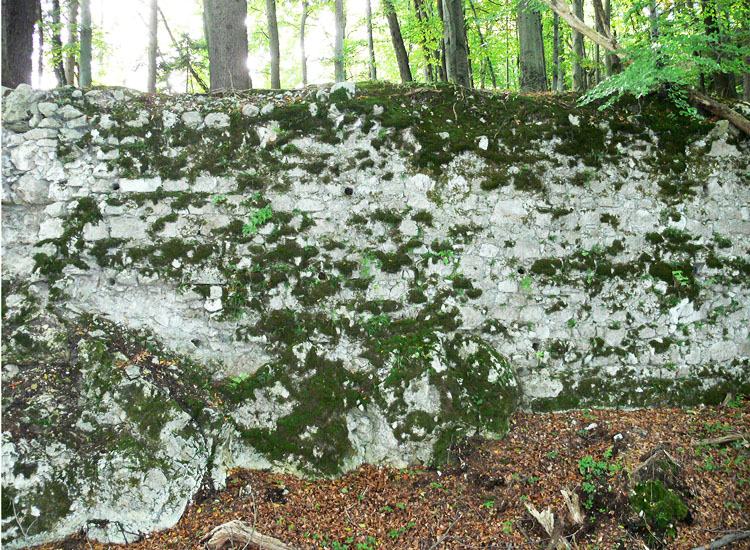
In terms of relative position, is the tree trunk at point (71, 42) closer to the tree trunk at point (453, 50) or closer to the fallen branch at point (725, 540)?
the tree trunk at point (453, 50)

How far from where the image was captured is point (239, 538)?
3.10 meters

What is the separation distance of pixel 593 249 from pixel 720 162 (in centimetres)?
170

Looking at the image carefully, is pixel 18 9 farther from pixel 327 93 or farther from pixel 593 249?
pixel 593 249

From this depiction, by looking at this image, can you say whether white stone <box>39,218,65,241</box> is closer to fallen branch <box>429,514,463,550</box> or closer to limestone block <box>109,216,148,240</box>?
limestone block <box>109,216,148,240</box>

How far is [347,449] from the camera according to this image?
12.6 ft

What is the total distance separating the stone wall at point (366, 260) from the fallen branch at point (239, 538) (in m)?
0.63

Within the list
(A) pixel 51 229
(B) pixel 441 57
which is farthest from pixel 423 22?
(A) pixel 51 229

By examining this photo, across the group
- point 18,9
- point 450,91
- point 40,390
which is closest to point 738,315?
point 450,91

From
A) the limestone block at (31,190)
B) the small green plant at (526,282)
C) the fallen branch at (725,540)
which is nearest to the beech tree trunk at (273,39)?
the limestone block at (31,190)

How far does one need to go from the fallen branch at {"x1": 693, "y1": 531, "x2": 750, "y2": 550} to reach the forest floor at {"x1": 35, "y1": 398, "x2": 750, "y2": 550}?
0.04 meters

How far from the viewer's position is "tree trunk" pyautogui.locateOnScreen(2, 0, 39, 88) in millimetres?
5160

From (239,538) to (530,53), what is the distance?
21.5 feet

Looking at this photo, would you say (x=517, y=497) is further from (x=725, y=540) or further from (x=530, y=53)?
(x=530, y=53)

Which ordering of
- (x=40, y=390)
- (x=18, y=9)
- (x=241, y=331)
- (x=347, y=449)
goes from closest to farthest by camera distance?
(x=40, y=390), (x=347, y=449), (x=241, y=331), (x=18, y=9)
